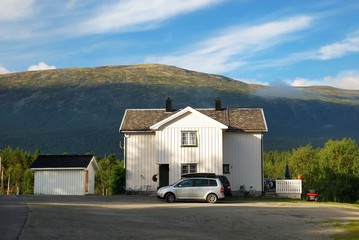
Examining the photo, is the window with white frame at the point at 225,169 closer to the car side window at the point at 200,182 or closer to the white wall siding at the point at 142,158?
the white wall siding at the point at 142,158

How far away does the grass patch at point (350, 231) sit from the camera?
15.0 metres

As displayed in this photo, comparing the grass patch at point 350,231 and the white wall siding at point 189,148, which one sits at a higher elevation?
the white wall siding at point 189,148

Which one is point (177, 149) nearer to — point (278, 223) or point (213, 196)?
point (213, 196)

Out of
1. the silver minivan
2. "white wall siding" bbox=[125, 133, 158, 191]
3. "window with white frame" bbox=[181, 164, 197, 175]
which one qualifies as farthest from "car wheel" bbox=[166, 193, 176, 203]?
"white wall siding" bbox=[125, 133, 158, 191]

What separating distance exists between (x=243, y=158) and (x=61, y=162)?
17.3 metres

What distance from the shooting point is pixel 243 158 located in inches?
1528

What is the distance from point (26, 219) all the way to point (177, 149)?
21.2 m

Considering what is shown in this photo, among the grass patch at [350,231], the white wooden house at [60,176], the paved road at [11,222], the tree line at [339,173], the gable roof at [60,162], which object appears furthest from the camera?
the tree line at [339,173]

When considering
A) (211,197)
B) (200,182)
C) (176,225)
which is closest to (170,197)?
(200,182)

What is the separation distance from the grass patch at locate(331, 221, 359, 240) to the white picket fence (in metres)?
18.5

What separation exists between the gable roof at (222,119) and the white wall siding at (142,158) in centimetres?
88

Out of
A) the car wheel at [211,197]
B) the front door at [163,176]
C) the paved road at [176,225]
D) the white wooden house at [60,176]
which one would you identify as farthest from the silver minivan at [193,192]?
the white wooden house at [60,176]

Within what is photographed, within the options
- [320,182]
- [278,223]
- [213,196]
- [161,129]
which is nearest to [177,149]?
[161,129]

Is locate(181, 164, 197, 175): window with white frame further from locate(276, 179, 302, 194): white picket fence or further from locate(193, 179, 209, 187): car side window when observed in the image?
locate(193, 179, 209, 187): car side window
